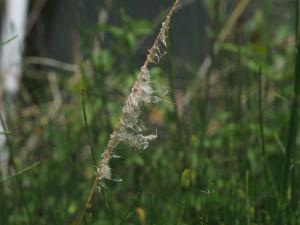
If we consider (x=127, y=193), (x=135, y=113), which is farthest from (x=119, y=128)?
(x=127, y=193)

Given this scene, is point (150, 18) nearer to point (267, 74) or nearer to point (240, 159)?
point (267, 74)

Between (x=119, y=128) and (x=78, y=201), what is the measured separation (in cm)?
85

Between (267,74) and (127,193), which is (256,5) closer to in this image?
(267,74)

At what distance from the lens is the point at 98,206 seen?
1607mm

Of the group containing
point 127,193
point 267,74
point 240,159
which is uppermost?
point 267,74

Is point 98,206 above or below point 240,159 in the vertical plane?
below

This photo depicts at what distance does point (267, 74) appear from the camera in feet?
5.90

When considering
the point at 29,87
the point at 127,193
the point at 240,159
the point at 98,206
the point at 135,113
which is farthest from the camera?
the point at 29,87

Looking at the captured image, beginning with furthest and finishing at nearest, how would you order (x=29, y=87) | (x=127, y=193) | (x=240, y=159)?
(x=29, y=87) → (x=127, y=193) → (x=240, y=159)

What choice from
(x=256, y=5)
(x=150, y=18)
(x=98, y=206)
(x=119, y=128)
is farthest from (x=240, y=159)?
(x=150, y=18)

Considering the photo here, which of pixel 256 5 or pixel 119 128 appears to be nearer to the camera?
pixel 119 128

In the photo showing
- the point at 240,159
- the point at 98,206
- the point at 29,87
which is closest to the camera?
the point at 240,159

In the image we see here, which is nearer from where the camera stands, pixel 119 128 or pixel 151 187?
pixel 119 128

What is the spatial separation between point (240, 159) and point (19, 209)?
513 millimetres
